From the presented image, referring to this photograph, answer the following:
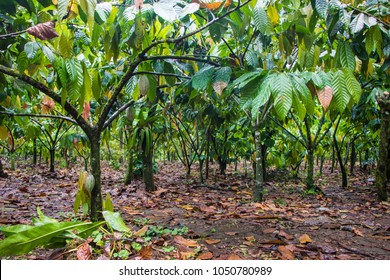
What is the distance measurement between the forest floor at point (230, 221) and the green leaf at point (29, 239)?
0.11m

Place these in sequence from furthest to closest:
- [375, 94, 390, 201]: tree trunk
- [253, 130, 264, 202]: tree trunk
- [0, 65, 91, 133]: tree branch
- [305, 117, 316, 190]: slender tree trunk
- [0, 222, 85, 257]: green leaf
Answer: [305, 117, 316, 190]: slender tree trunk < [375, 94, 390, 201]: tree trunk < [253, 130, 264, 202]: tree trunk < [0, 65, 91, 133]: tree branch < [0, 222, 85, 257]: green leaf

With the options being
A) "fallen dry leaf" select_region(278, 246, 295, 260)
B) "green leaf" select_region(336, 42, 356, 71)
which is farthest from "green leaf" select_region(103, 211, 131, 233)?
"green leaf" select_region(336, 42, 356, 71)

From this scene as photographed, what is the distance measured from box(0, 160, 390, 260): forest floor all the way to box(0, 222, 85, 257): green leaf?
0.11 m

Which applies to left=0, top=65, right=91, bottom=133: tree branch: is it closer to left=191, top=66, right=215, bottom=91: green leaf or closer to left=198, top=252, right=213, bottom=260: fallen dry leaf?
left=191, top=66, right=215, bottom=91: green leaf

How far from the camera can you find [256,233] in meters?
1.89

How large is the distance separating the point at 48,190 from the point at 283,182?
3279 millimetres

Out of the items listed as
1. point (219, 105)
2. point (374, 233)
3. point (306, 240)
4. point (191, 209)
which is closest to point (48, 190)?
point (191, 209)

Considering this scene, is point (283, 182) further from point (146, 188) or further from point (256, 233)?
point (256, 233)

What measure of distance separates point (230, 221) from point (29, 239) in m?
Answer: 1.29

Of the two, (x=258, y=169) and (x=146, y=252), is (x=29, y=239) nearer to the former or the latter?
(x=146, y=252)

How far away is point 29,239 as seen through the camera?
130 cm

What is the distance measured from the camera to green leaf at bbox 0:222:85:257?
125 cm

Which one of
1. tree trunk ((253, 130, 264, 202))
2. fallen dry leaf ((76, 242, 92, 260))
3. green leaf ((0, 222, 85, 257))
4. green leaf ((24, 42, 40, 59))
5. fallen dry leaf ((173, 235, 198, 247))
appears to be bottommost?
fallen dry leaf ((173, 235, 198, 247))

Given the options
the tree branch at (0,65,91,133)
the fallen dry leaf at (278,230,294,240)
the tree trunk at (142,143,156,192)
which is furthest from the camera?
the tree trunk at (142,143,156,192)
